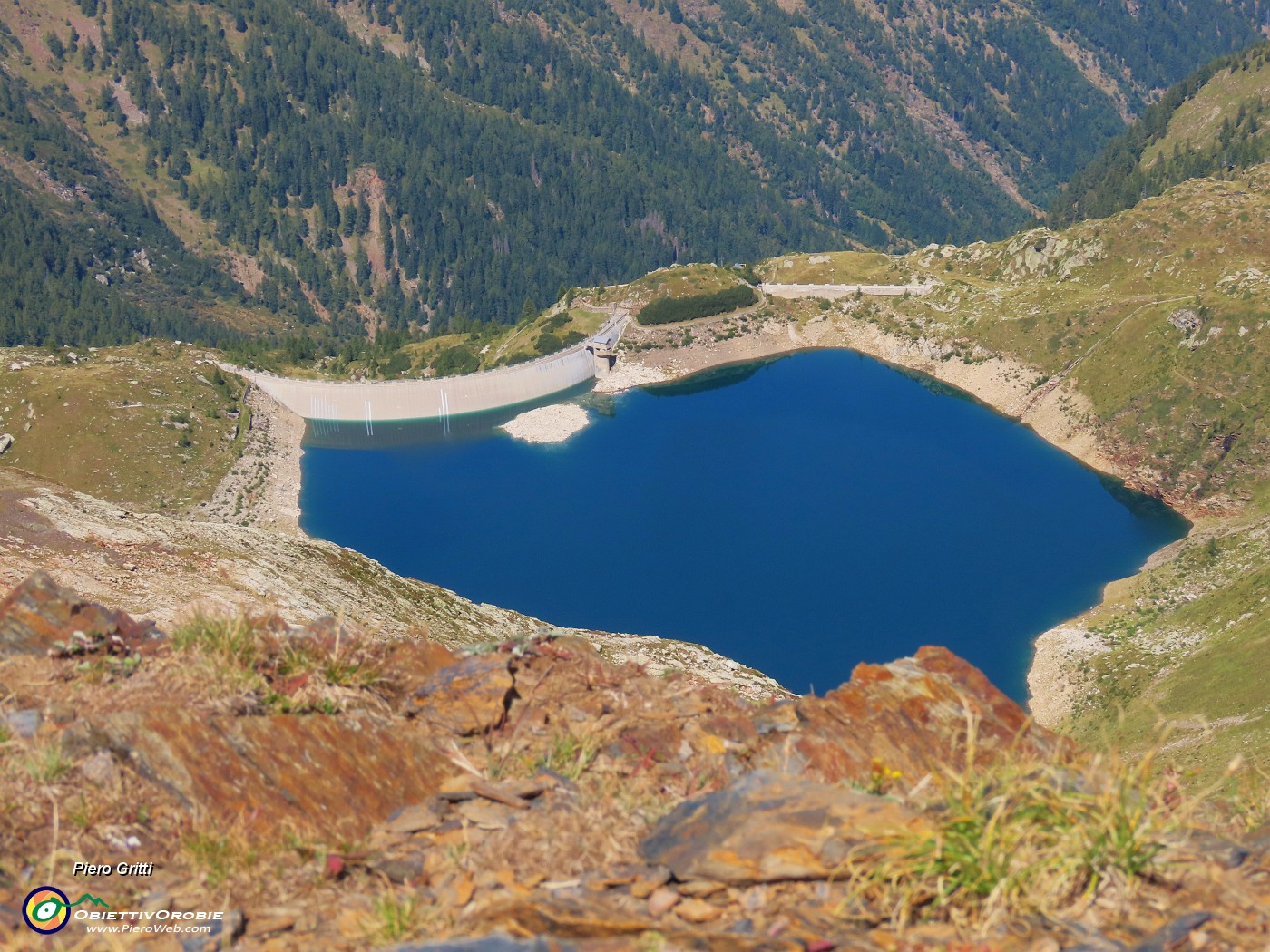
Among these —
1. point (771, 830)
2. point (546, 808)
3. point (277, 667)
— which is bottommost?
point (277, 667)

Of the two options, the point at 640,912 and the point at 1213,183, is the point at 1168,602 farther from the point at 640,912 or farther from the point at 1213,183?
the point at 1213,183

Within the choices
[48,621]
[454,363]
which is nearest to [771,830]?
[48,621]

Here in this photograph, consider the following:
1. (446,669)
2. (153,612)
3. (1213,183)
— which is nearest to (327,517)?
(153,612)


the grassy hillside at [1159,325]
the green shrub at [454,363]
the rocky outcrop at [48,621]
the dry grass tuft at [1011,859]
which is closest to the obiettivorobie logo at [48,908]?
the rocky outcrop at [48,621]

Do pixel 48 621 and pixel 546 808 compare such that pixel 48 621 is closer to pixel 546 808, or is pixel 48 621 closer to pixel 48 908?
pixel 48 908

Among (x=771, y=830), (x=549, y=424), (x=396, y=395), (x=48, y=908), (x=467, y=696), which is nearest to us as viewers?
(x=48, y=908)

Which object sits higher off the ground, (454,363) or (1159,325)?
(1159,325)
